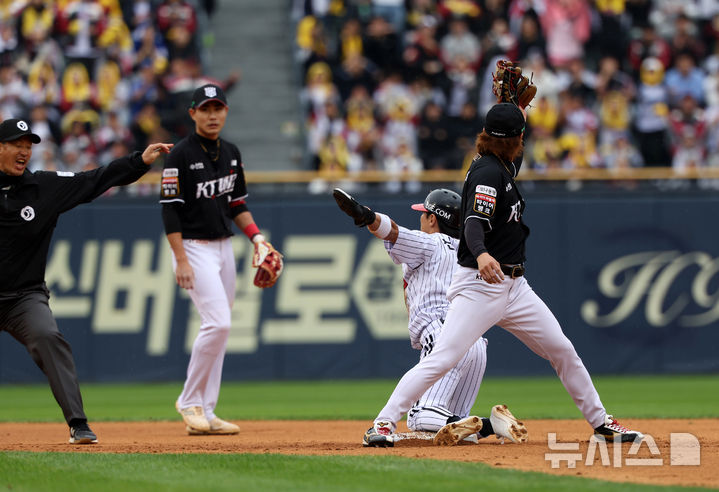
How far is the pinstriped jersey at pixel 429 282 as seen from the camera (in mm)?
7461

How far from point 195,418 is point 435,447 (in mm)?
2134

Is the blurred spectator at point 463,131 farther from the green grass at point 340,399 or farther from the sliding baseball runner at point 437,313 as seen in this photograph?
the sliding baseball runner at point 437,313

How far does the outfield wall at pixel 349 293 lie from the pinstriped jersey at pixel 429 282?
241 inches

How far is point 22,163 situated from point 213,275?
5.58 feet

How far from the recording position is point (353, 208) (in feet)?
22.4

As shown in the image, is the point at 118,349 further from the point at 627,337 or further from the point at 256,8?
the point at 256,8

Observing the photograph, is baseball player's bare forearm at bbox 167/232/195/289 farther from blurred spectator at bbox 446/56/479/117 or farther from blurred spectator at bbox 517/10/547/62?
blurred spectator at bbox 517/10/547/62

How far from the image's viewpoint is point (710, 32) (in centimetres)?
1806

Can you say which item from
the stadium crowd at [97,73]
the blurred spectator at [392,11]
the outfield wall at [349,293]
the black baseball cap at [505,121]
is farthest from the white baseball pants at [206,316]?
the blurred spectator at [392,11]

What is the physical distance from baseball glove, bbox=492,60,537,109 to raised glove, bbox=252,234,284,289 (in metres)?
2.24

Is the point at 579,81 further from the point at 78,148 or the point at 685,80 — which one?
the point at 78,148

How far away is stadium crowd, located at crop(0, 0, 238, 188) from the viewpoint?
1581 centimetres

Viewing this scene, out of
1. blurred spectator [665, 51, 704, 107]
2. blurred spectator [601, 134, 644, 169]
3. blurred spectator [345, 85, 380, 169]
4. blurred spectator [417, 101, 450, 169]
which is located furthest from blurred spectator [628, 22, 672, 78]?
blurred spectator [345, 85, 380, 169]

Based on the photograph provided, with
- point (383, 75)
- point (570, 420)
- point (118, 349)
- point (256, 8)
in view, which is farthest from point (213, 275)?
point (256, 8)
